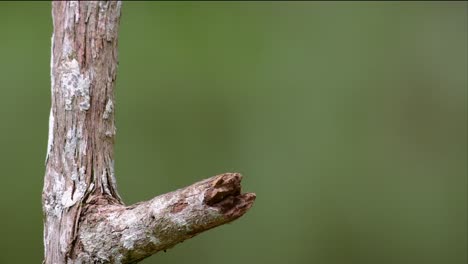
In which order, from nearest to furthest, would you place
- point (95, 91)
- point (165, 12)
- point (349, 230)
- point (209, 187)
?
1. point (209, 187)
2. point (95, 91)
3. point (349, 230)
4. point (165, 12)

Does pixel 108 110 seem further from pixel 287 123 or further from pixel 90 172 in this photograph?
pixel 287 123

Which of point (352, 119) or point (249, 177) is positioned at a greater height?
point (352, 119)

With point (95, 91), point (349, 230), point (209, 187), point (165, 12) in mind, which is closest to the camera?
point (209, 187)

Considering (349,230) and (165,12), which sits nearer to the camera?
(349,230)

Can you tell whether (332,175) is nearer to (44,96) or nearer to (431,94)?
(431,94)

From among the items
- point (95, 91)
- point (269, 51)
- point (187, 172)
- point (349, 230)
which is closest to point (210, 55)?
point (269, 51)

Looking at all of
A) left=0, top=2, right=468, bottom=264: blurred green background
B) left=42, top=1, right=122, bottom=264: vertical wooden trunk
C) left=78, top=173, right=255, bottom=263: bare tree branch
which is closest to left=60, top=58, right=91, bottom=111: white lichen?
left=42, top=1, right=122, bottom=264: vertical wooden trunk

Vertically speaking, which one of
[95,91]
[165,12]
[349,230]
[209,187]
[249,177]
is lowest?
[349,230]

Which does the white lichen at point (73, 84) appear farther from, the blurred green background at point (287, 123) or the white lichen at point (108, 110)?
the blurred green background at point (287, 123)

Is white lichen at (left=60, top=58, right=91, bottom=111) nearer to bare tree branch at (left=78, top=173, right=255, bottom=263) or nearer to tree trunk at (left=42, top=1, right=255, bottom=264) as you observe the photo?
tree trunk at (left=42, top=1, right=255, bottom=264)
